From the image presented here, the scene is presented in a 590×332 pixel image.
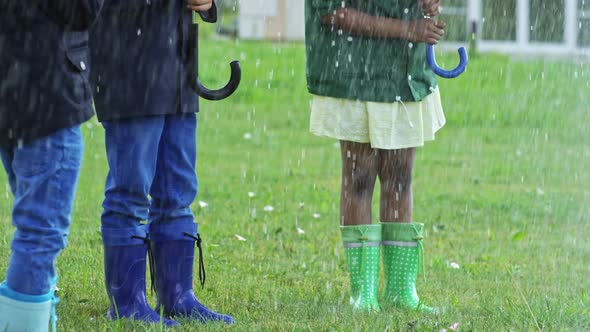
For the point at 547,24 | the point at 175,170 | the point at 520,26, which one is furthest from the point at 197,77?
the point at 547,24

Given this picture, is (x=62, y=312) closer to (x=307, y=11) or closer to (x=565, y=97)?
(x=307, y=11)

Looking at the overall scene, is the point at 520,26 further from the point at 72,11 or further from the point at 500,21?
the point at 72,11

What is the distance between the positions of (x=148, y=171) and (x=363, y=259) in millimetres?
984

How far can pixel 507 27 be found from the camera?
24.4 metres

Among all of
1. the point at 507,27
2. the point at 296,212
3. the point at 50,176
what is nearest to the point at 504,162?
Result: the point at 296,212

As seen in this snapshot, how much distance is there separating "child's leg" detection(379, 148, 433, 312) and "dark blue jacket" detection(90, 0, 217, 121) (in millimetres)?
1000

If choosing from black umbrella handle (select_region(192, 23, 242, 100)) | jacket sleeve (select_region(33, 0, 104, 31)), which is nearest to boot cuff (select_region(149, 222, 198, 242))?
black umbrella handle (select_region(192, 23, 242, 100))

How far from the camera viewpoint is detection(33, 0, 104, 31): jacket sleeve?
3383 mm

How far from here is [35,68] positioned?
11.2 ft

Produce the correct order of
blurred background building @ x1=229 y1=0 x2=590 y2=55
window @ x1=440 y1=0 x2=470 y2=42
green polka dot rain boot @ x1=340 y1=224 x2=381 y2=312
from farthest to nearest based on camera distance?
window @ x1=440 y1=0 x2=470 y2=42 < blurred background building @ x1=229 y1=0 x2=590 y2=55 < green polka dot rain boot @ x1=340 y1=224 x2=381 y2=312

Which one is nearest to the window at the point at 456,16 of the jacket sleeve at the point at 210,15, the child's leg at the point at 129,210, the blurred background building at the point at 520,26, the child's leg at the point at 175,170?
the blurred background building at the point at 520,26

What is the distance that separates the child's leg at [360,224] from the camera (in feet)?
15.2

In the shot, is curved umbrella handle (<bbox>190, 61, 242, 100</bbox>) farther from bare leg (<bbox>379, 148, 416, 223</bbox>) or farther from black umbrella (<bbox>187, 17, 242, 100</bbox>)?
bare leg (<bbox>379, 148, 416, 223</bbox>)

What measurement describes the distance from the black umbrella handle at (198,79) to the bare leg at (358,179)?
679mm
